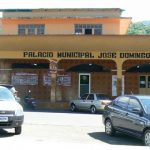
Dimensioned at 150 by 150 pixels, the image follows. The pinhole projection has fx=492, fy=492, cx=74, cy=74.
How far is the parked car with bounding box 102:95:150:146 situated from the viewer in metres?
14.7

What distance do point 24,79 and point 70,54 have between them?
559 cm

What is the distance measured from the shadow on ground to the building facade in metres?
16.5

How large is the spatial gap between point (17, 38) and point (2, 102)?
18698 mm

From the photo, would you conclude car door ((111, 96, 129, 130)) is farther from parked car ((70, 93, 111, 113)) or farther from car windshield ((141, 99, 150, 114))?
parked car ((70, 93, 111, 113))

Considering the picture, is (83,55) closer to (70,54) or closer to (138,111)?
(70,54)

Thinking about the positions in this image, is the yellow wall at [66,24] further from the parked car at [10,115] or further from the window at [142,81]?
the parked car at [10,115]

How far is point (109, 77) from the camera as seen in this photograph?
37.9 m

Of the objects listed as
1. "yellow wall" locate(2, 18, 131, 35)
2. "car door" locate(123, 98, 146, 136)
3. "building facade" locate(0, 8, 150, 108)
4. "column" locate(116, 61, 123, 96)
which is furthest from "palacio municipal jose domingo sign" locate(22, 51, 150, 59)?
"car door" locate(123, 98, 146, 136)

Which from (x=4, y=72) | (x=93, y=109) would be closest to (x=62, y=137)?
(x=93, y=109)

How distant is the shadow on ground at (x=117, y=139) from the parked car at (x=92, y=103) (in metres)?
12.9

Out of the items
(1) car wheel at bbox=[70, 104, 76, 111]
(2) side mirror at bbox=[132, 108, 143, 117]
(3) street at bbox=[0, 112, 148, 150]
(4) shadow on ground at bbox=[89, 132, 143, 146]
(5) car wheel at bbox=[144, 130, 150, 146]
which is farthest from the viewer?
(1) car wheel at bbox=[70, 104, 76, 111]

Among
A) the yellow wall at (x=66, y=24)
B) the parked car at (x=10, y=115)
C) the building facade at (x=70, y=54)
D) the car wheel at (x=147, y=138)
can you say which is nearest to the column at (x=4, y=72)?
the building facade at (x=70, y=54)

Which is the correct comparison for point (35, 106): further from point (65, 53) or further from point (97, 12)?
point (97, 12)

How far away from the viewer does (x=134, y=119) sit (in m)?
15.2
